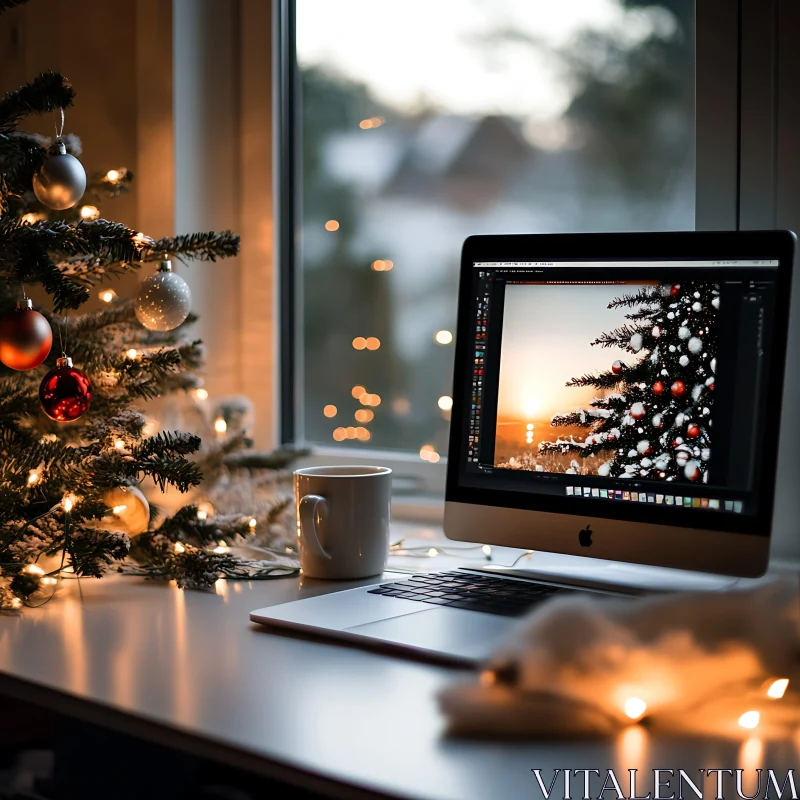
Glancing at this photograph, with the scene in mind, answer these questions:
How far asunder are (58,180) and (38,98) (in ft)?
0.31

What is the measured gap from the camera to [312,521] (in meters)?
1.02

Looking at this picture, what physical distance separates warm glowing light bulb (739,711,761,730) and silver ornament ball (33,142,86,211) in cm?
80

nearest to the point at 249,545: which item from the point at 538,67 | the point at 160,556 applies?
the point at 160,556

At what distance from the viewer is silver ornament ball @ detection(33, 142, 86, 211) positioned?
98 centimetres

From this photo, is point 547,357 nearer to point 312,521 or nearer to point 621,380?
point 621,380

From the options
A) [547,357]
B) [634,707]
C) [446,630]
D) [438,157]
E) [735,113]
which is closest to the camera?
[634,707]

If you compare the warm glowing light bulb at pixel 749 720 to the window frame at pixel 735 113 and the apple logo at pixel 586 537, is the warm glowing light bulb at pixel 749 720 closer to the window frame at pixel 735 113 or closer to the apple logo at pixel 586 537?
the apple logo at pixel 586 537

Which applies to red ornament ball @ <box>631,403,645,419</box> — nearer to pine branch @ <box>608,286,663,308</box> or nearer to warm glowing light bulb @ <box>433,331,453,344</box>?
pine branch @ <box>608,286,663,308</box>

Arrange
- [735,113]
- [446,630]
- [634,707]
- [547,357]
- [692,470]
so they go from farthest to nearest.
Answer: [735,113] → [547,357] → [692,470] → [446,630] → [634,707]

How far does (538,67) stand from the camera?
1.31 m

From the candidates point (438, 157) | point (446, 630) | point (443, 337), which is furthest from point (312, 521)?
point (438, 157)

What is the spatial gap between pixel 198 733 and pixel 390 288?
3.19 feet

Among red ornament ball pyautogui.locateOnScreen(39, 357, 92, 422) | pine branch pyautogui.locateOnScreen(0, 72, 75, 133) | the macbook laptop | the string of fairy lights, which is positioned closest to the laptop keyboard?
the macbook laptop

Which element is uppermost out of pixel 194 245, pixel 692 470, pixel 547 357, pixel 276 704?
pixel 194 245
